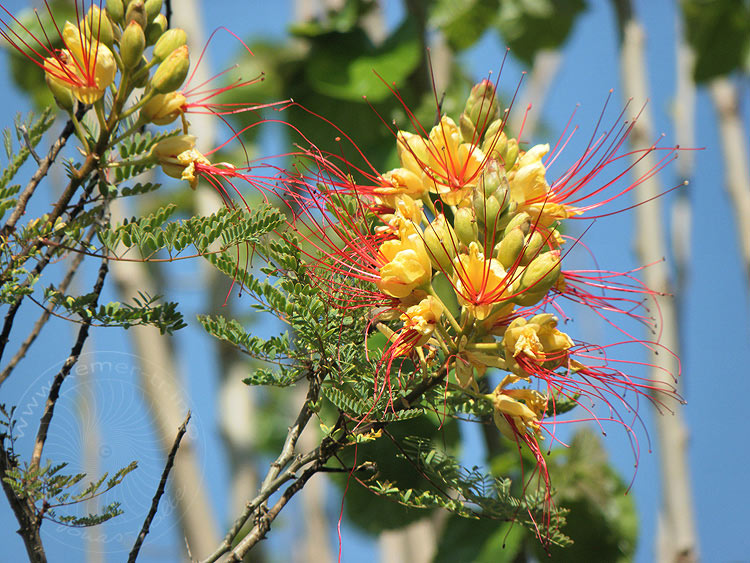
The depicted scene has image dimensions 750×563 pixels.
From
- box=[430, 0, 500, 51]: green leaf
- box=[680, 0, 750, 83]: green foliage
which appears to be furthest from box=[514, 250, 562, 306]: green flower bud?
box=[680, 0, 750, 83]: green foliage

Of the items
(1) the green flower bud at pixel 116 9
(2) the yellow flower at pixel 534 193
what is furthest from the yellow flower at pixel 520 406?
(1) the green flower bud at pixel 116 9

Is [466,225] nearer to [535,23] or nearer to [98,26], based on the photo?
[98,26]

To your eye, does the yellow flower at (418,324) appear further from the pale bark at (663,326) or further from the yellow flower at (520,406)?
the pale bark at (663,326)

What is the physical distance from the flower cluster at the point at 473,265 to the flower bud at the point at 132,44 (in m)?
0.34

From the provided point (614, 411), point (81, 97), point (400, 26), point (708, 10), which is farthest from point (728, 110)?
point (81, 97)

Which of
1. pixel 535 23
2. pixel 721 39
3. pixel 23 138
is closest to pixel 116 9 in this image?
pixel 23 138

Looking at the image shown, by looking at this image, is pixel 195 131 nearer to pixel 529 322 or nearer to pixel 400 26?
pixel 400 26

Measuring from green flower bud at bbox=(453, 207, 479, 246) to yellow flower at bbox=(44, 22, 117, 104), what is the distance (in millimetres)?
600

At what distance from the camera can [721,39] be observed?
306 cm

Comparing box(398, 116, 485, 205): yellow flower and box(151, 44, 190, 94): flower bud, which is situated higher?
box(151, 44, 190, 94): flower bud

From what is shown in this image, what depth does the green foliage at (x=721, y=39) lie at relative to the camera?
300 centimetres

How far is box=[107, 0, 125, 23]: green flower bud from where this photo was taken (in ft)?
4.18

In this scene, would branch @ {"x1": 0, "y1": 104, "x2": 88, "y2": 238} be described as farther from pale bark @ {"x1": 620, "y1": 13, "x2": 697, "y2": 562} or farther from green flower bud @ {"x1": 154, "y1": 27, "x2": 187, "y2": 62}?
pale bark @ {"x1": 620, "y1": 13, "x2": 697, "y2": 562}

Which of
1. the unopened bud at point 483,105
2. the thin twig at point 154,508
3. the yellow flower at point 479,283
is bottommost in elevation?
the thin twig at point 154,508
